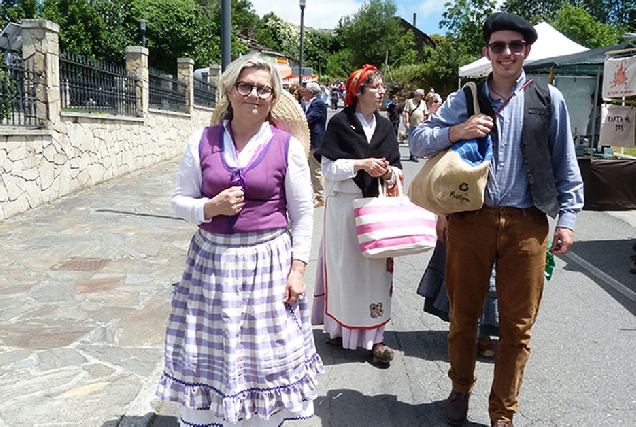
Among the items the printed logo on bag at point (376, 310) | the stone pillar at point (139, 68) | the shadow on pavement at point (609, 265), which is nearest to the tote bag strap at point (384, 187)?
the printed logo on bag at point (376, 310)

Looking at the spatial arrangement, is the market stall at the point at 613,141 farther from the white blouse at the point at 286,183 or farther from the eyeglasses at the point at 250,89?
the eyeglasses at the point at 250,89

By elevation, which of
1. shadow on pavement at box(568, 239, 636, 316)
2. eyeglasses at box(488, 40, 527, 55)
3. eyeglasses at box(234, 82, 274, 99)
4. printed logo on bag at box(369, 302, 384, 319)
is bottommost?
shadow on pavement at box(568, 239, 636, 316)

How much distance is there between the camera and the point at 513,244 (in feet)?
9.22

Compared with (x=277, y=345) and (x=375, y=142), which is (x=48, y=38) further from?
(x=277, y=345)

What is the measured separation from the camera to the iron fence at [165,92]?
14.2 m

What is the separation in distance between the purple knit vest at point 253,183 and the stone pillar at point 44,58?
7.19 m

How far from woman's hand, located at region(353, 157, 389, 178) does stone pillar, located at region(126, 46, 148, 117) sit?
Answer: 34.7 feet

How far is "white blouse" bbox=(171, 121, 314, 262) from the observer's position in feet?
8.43

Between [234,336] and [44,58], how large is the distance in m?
7.71

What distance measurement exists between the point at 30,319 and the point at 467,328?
3271 mm

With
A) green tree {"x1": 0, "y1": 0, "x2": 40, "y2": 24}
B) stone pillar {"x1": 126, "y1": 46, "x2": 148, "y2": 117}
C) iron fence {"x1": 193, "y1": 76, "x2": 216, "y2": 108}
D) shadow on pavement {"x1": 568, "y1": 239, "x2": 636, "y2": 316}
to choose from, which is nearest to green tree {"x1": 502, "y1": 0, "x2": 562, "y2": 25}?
green tree {"x1": 0, "y1": 0, "x2": 40, "y2": 24}

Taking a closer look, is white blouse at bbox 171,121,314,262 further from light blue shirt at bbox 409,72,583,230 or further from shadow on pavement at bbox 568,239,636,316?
shadow on pavement at bbox 568,239,636,316

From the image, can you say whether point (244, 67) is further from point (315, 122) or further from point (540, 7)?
point (540, 7)

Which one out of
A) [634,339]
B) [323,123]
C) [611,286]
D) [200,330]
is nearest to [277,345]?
[200,330]
